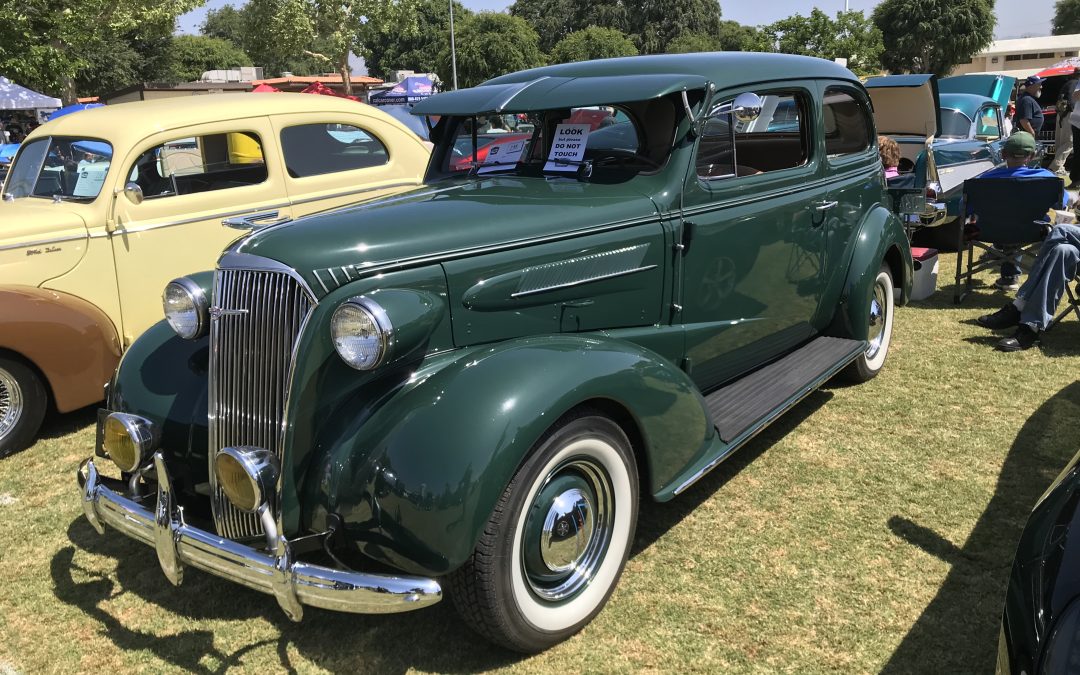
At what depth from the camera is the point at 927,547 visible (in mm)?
3213

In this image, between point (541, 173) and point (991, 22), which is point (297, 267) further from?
point (991, 22)

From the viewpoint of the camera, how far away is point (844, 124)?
15.4 ft

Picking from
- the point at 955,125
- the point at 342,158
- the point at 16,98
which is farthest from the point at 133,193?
the point at 16,98

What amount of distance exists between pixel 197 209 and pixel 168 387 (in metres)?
2.49

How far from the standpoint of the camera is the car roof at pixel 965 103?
9.73 m

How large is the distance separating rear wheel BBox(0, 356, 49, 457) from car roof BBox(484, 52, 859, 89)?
118 inches

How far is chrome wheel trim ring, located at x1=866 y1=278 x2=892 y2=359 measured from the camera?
4934 mm

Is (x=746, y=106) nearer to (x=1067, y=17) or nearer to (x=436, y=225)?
(x=436, y=225)

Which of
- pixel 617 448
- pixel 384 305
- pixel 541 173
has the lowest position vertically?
pixel 617 448

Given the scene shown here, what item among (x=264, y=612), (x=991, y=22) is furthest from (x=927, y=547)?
(x=991, y=22)

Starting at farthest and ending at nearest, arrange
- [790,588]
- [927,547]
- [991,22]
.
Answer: [991,22] < [927,547] < [790,588]

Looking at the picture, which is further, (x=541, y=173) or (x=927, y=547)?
(x=541, y=173)

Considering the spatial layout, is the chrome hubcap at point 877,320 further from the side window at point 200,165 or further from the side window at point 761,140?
the side window at point 200,165

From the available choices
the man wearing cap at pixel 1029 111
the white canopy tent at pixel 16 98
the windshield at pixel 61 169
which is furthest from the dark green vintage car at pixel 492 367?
the white canopy tent at pixel 16 98
